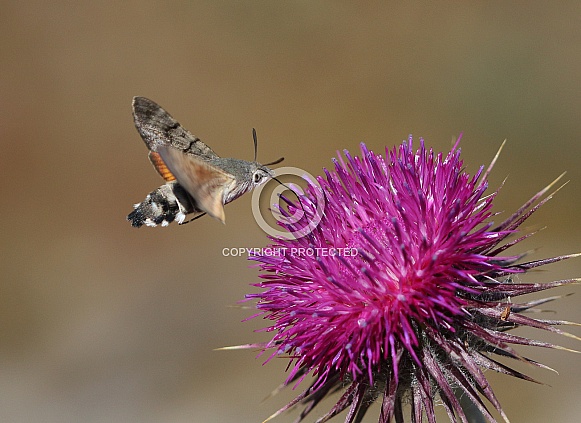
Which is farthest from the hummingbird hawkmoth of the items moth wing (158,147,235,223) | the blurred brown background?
the blurred brown background

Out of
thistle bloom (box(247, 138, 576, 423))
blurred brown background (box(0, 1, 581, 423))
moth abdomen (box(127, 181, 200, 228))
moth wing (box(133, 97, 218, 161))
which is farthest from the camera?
blurred brown background (box(0, 1, 581, 423))

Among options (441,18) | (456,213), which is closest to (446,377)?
(456,213)

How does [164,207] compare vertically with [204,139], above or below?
below

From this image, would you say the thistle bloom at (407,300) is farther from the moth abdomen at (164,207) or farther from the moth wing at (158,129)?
the moth wing at (158,129)

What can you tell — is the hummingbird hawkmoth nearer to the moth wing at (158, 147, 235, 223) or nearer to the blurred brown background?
the moth wing at (158, 147, 235, 223)

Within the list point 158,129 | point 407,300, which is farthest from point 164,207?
point 407,300

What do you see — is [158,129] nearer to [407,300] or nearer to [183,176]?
[183,176]

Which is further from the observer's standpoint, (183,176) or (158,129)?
(158,129)

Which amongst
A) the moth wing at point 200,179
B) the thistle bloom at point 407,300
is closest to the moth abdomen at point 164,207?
the moth wing at point 200,179

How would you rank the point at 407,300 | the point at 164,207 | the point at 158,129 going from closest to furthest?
1. the point at 407,300
2. the point at 164,207
3. the point at 158,129
